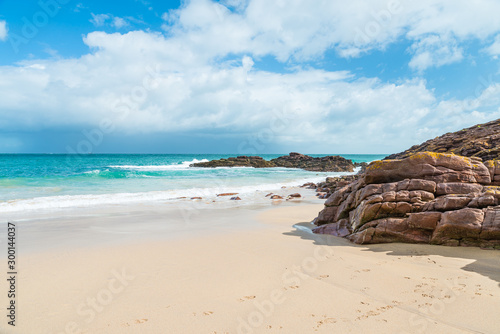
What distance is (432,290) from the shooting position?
474 cm

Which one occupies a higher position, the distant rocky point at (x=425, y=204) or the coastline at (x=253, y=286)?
the distant rocky point at (x=425, y=204)

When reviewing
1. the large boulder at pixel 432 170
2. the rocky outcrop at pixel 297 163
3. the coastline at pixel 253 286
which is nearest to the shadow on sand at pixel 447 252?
the coastline at pixel 253 286

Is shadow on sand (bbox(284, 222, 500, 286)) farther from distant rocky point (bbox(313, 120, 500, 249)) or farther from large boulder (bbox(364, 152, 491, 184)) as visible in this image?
large boulder (bbox(364, 152, 491, 184))

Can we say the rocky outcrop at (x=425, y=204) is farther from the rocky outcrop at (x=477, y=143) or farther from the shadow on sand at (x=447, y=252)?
the rocky outcrop at (x=477, y=143)

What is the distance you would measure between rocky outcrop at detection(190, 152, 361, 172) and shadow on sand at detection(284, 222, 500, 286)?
2061 inches

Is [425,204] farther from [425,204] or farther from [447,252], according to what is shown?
[447,252]

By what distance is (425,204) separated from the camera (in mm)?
7488

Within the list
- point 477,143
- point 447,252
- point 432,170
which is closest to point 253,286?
point 447,252

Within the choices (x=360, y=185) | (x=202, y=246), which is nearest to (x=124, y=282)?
(x=202, y=246)

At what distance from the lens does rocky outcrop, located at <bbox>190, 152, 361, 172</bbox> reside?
5984 cm

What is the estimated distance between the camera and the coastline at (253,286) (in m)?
4.00

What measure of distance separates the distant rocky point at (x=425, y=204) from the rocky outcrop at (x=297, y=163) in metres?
50.8

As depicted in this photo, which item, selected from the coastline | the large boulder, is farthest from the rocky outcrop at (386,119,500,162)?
the coastline

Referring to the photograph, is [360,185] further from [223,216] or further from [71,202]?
[71,202]
